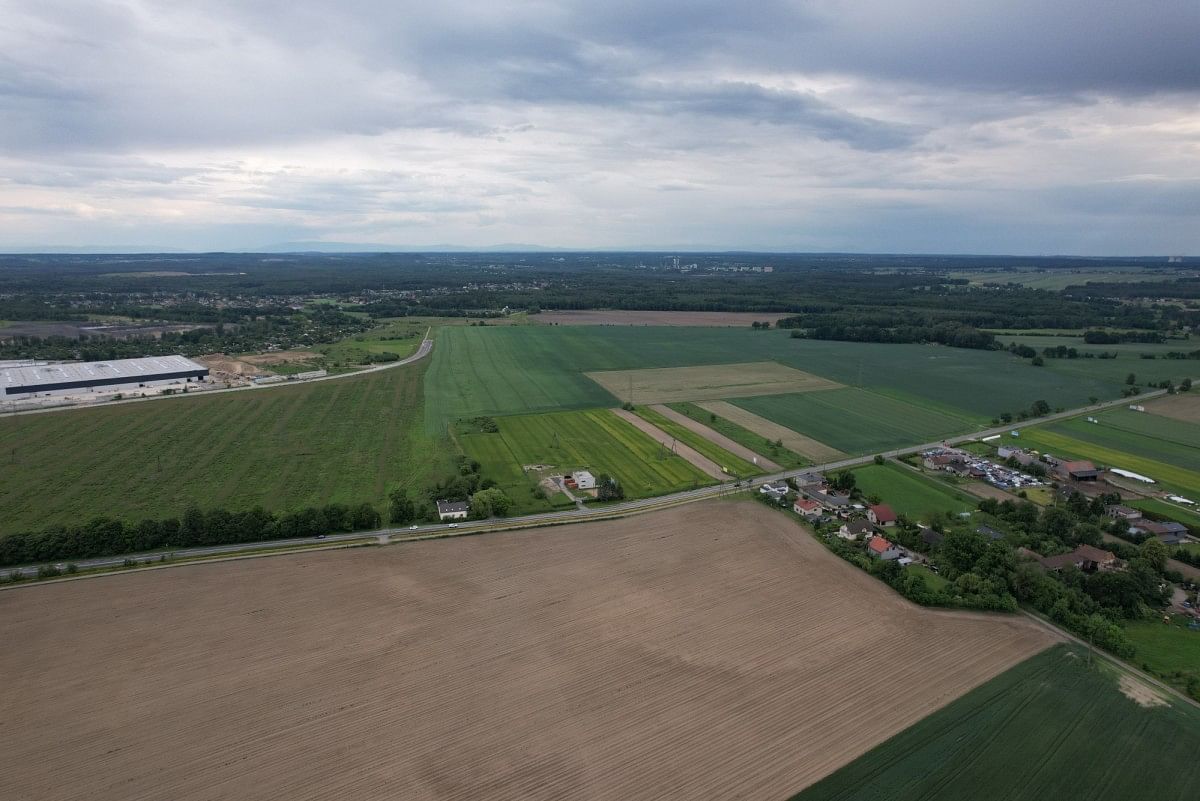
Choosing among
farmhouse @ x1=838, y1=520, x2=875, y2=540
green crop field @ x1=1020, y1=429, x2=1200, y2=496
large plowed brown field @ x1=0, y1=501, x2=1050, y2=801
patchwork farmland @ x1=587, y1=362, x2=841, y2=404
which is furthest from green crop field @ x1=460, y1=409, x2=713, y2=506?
green crop field @ x1=1020, y1=429, x2=1200, y2=496

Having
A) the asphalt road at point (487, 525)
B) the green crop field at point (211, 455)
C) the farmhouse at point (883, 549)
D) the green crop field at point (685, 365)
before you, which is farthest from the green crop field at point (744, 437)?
the green crop field at point (211, 455)

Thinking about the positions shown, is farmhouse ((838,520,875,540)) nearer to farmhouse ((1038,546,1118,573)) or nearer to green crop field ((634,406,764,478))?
farmhouse ((1038,546,1118,573))

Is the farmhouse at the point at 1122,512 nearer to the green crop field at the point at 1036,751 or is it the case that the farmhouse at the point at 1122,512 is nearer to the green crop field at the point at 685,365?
the green crop field at the point at 1036,751

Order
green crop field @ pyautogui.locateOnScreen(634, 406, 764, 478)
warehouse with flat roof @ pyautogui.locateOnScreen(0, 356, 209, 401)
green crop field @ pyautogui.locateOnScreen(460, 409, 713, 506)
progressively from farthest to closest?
warehouse with flat roof @ pyautogui.locateOnScreen(0, 356, 209, 401)
green crop field @ pyautogui.locateOnScreen(634, 406, 764, 478)
green crop field @ pyautogui.locateOnScreen(460, 409, 713, 506)

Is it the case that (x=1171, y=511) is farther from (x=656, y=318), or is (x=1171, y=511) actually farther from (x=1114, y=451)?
(x=656, y=318)

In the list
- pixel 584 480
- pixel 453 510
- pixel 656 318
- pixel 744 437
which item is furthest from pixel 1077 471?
pixel 656 318
